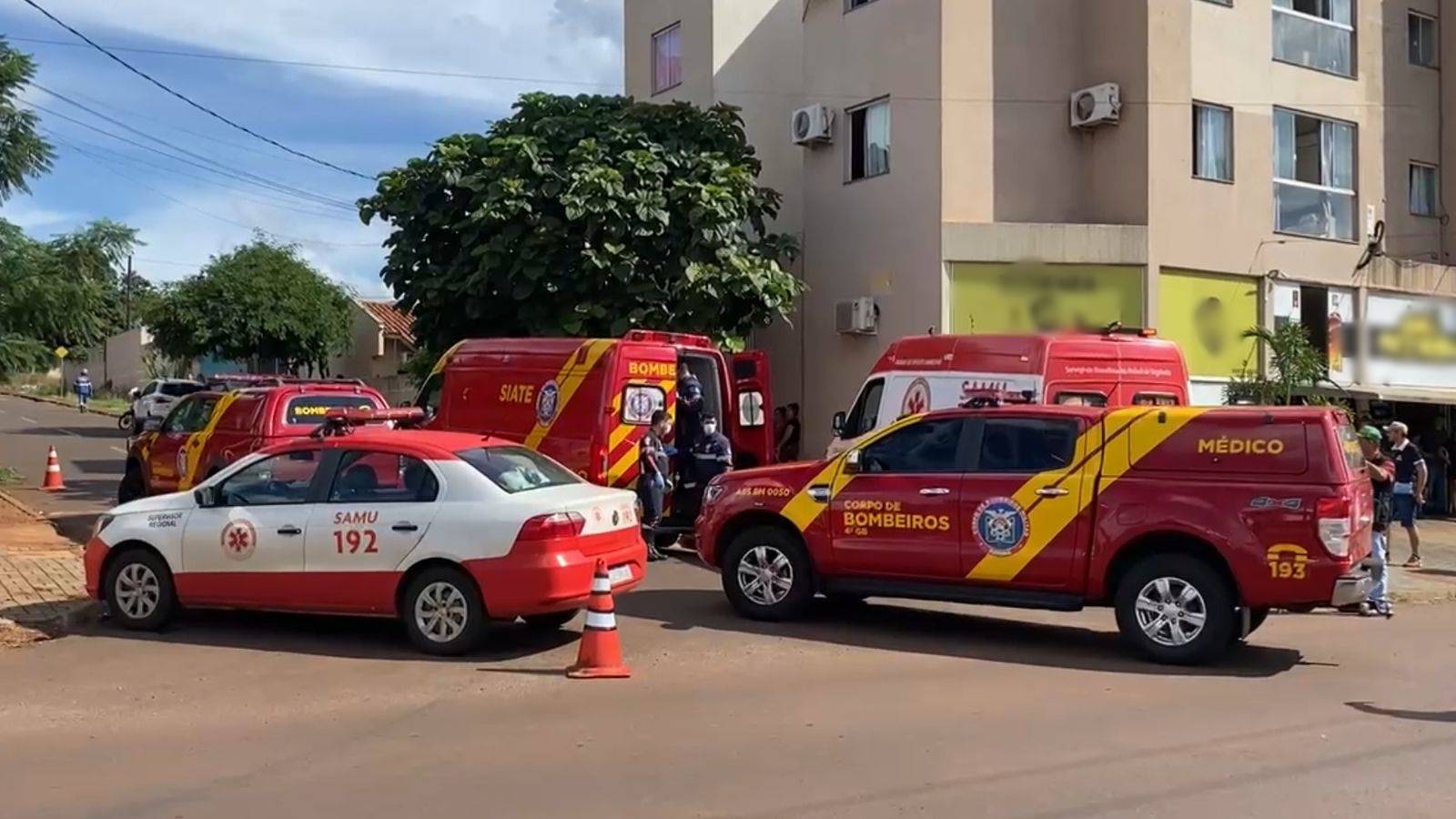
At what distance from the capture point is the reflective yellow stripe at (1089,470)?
9297mm

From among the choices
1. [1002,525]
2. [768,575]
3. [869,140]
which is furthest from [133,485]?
[1002,525]

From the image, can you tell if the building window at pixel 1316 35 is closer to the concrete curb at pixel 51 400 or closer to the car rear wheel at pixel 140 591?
the car rear wheel at pixel 140 591

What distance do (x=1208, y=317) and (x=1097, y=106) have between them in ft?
11.9

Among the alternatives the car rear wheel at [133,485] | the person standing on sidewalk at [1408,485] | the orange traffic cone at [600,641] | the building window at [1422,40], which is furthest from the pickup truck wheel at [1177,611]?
the building window at [1422,40]

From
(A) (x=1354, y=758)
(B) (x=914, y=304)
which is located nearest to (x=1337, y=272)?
(B) (x=914, y=304)

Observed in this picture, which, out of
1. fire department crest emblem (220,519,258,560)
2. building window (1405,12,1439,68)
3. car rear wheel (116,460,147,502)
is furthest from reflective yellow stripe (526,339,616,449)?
building window (1405,12,1439,68)

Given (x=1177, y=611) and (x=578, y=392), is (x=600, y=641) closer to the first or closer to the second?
(x=1177, y=611)

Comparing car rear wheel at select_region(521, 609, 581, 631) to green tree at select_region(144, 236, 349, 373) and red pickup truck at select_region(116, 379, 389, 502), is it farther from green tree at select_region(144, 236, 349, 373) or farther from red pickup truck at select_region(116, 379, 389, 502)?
green tree at select_region(144, 236, 349, 373)

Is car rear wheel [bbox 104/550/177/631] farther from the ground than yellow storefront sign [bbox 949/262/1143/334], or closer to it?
closer to it

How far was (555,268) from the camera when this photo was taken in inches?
742

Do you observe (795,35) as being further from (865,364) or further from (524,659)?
(524,659)

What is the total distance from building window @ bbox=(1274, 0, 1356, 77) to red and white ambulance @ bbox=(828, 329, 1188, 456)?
9.43 m

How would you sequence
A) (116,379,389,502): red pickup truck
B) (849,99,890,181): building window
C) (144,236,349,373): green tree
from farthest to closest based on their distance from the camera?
1. (144,236,349,373): green tree
2. (849,99,890,181): building window
3. (116,379,389,502): red pickup truck

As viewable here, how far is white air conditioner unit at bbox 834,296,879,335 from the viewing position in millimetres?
20156
